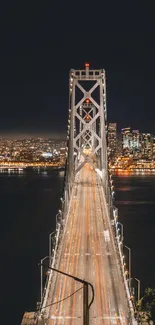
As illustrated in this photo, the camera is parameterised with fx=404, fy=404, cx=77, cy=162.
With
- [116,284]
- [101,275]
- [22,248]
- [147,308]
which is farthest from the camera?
[22,248]

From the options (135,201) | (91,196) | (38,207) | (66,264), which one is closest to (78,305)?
(66,264)

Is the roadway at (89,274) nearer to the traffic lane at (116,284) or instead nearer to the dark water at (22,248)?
the traffic lane at (116,284)

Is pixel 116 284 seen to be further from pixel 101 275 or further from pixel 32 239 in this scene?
pixel 32 239

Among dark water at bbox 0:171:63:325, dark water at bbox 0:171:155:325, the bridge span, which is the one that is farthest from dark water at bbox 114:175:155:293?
dark water at bbox 0:171:63:325

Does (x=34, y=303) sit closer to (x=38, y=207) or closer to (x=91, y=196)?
(x=91, y=196)

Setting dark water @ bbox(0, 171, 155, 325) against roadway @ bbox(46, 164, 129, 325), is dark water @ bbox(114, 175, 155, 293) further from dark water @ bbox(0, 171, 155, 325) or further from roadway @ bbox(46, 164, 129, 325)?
roadway @ bbox(46, 164, 129, 325)

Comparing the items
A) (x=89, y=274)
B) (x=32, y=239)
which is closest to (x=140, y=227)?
(x=32, y=239)
